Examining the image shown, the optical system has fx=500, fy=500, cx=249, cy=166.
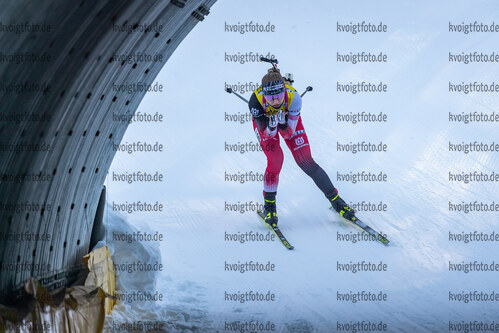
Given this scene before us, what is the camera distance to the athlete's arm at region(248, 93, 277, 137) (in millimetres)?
5742

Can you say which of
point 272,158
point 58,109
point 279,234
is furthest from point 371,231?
point 58,109

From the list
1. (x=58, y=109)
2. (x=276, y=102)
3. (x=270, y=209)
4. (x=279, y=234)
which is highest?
(x=276, y=102)

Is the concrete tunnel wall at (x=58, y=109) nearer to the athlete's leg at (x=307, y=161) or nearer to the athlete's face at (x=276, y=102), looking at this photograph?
the athlete's face at (x=276, y=102)

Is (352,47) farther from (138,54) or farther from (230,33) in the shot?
(138,54)

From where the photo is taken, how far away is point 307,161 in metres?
6.20

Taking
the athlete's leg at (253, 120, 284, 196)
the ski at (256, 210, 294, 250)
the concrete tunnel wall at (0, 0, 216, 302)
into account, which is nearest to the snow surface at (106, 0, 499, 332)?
the ski at (256, 210, 294, 250)

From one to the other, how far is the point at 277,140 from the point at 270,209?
85 cm

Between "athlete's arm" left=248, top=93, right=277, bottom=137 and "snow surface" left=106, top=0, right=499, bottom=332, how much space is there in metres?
0.62

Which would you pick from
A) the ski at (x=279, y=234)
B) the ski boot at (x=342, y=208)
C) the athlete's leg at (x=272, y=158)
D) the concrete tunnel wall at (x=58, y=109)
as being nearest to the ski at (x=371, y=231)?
the ski boot at (x=342, y=208)

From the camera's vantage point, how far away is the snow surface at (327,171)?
4.86 metres

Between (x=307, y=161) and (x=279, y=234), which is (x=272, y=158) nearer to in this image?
(x=307, y=161)

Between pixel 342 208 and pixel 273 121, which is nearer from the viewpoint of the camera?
pixel 273 121

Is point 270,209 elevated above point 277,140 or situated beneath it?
situated beneath

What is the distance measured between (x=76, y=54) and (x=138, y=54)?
2.13 feet
